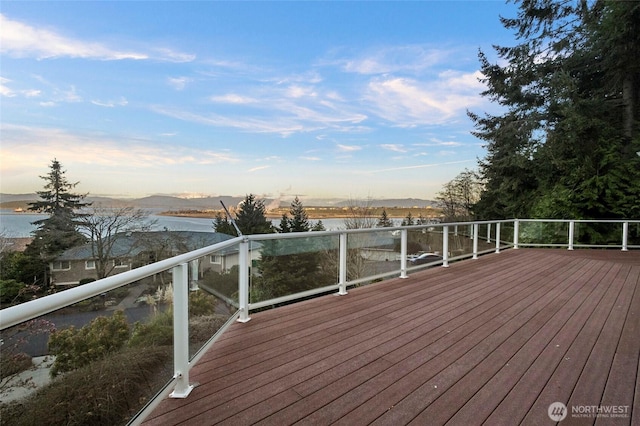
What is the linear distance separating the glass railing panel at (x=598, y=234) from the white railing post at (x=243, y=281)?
1115 centimetres

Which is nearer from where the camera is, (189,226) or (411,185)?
(189,226)

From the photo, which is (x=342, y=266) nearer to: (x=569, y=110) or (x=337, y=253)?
(x=337, y=253)

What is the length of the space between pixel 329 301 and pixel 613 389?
267 centimetres

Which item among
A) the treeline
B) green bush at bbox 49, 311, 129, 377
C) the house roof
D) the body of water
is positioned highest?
the treeline

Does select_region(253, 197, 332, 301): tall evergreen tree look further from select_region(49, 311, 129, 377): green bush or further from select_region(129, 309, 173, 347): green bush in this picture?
select_region(49, 311, 129, 377): green bush

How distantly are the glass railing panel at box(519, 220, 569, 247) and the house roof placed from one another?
1110 cm

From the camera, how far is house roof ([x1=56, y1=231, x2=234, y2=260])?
13.5 m

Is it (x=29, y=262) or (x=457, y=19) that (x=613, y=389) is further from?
(x=29, y=262)

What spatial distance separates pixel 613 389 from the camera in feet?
6.75

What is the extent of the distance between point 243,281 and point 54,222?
62.4 ft

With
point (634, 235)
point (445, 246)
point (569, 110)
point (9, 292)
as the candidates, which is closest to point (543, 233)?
point (634, 235)

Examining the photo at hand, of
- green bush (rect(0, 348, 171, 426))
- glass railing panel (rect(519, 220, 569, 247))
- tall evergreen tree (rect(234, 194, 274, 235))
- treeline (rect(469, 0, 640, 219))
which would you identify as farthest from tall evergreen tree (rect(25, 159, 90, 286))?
treeline (rect(469, 0, 640, 219))

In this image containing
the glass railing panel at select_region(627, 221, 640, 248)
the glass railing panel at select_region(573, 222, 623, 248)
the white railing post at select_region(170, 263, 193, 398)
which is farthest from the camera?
the glass railing panel at select_region(573, 222, 623, 248)

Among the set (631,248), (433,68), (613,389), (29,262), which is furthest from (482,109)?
(29,262)
